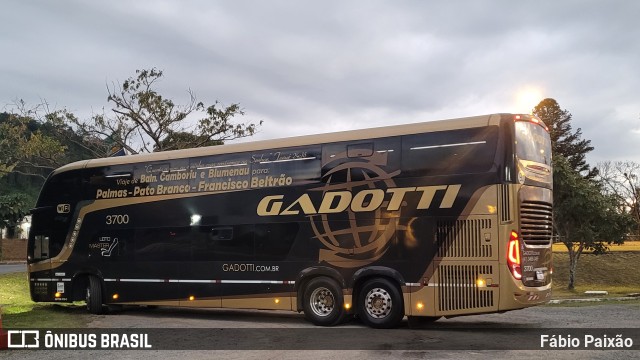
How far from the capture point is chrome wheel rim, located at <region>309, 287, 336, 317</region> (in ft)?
38.4

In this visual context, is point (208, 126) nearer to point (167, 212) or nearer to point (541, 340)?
point (167, 212)

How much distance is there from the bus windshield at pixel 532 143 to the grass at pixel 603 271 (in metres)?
25.6

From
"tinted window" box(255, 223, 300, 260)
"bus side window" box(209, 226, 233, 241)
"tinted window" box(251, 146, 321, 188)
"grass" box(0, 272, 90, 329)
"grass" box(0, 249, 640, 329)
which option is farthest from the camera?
"grass" box(0, 249, 640, 329)

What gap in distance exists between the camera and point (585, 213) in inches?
1207

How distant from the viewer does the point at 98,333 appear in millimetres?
11141

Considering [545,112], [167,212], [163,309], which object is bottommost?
[163,309]

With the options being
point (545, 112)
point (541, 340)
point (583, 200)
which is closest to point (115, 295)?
point (541, 340)

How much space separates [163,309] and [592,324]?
438 inches

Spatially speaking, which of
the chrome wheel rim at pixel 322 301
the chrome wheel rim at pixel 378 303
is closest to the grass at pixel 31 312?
the chrome wheel rim at pixel 322 301

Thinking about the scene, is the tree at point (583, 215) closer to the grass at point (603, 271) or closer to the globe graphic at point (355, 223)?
the grass at point (603, 271)

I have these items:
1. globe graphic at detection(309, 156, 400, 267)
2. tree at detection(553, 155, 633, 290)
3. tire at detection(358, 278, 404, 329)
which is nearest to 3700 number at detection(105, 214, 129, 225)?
globe graphic at detection(309, 156, 400, 267)

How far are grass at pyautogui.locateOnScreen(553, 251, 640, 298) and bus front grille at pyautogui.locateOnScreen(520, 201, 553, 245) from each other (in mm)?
25498

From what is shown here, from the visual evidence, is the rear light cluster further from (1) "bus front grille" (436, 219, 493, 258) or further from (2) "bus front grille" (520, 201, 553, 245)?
(1) "bus front grille" (436, 219, 493, 258)

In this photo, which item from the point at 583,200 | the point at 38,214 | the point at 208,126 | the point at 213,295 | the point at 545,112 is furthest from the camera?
the point at 545,112
